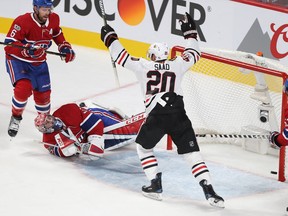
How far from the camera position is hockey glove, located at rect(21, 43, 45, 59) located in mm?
6922

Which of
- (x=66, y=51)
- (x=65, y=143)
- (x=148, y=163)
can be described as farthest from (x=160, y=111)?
(x=66, y=51)

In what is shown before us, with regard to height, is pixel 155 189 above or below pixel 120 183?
above

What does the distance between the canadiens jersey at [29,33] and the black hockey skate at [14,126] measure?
0.44 m

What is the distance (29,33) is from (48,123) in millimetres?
683

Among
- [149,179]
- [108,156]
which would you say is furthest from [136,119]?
[149,179]

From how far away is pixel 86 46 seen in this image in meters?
9.34

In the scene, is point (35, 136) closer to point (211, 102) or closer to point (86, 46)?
point (211, 102)

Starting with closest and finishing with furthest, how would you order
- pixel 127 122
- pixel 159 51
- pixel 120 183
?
pixel 159 51
pixel 120 183
pixel 127 122

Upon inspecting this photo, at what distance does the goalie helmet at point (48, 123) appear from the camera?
675cm

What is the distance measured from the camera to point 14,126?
7098 mm

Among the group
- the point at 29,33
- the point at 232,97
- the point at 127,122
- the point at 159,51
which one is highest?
the point at 159,51

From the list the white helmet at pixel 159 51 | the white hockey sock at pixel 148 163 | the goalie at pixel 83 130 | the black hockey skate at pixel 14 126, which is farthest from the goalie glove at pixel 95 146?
the white helmet at pixel 159 51

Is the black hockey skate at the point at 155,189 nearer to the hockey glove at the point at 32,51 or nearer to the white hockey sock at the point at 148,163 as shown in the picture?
the white hockey sock at the point at 148,163

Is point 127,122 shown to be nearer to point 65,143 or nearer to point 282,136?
point 65,143
